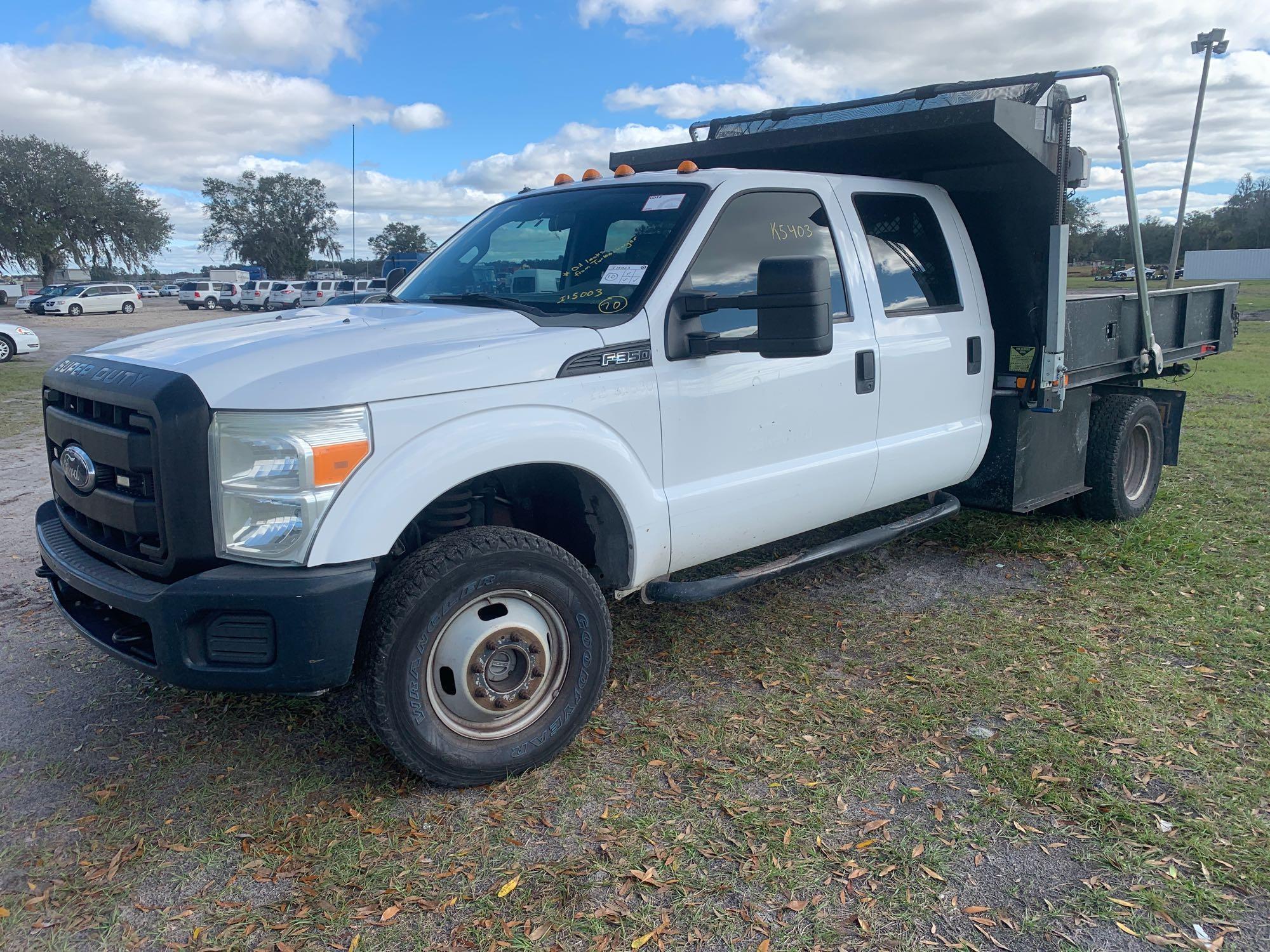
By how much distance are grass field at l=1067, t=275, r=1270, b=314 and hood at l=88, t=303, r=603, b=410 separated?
11.1 feet

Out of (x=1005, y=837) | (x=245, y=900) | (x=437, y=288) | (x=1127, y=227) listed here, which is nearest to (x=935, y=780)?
(x=1005, y=837)

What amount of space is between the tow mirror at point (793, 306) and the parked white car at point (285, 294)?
45810 mm

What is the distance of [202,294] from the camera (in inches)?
2066

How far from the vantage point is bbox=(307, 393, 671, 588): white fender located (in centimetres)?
290

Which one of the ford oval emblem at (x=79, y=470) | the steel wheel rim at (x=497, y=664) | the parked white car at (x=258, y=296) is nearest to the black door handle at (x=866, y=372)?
the steel wheel rim at (x=497, y=664)

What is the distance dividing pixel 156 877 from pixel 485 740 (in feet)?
3.41

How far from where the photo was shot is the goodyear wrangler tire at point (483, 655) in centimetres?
307

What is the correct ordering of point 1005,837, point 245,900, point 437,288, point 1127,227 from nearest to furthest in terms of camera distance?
point 245,900, point 1005,837, point 437,288, point 1127,227

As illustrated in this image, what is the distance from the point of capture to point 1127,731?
3680 mm

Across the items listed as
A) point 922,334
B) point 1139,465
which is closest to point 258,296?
point 1139,465

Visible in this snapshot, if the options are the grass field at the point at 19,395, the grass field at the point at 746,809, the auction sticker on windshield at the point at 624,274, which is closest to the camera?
the grass field at the point at 746,809

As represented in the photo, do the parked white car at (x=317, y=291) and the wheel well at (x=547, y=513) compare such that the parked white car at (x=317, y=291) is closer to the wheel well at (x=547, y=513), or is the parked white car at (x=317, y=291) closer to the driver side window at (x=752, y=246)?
the driver side window at (x=752, y=246)

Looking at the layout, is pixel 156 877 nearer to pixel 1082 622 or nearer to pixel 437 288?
pixel 437 288

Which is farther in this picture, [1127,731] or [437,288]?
[437,288]
